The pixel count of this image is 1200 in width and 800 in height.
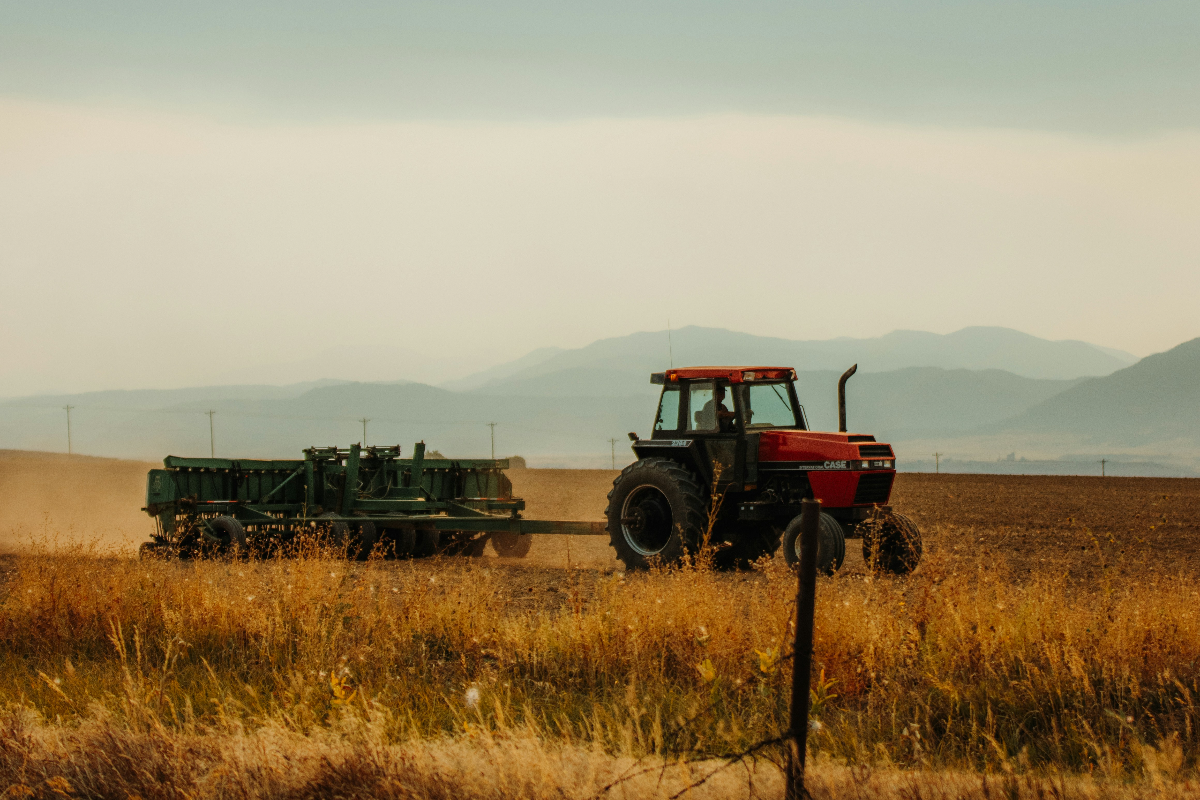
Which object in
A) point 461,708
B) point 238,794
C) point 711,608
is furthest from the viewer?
point 711,608

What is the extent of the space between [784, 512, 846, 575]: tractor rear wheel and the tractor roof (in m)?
1.82

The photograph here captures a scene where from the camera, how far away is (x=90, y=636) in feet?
27.9

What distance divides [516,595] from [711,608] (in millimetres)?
3876

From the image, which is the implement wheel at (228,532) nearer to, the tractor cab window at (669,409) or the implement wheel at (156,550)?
the implement wheel at (156,550)

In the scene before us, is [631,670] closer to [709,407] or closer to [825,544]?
[825,544]

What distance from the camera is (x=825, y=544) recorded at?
37.3ft

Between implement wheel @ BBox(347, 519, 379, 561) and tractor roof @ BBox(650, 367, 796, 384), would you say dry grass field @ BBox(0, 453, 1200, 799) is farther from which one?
implement wheel @ BBox(347, 519, 379, 561)

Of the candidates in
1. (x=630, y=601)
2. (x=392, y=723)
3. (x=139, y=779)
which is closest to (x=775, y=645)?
(x=630, y=601)

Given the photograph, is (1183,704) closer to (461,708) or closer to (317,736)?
(461,708)

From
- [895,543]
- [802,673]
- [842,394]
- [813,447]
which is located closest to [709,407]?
[813,447]

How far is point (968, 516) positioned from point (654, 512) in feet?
38.9

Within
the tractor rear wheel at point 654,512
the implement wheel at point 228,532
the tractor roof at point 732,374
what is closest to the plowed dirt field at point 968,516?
the tractor rear wheel at point 654,512

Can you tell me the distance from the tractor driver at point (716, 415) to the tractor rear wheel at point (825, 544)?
1405mm

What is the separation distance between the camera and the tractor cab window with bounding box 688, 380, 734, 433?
485 inches
